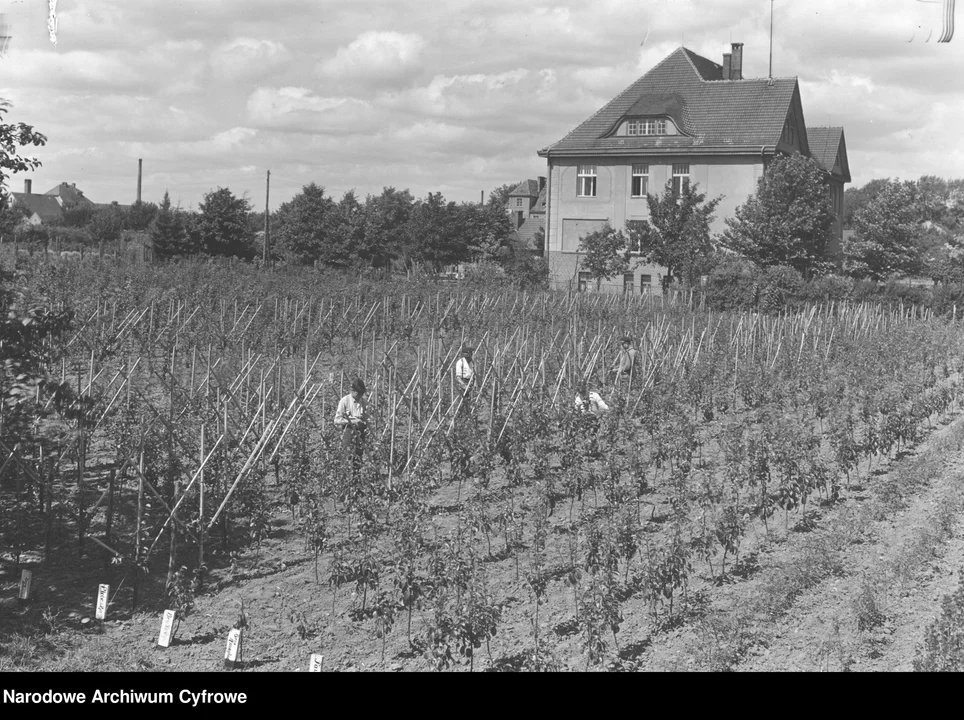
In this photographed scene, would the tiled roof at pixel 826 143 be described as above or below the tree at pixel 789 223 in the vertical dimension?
above

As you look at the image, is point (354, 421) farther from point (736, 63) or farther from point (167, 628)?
point (736, 63)

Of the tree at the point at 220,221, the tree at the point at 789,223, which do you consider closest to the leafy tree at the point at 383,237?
the tree at the point at 220,221

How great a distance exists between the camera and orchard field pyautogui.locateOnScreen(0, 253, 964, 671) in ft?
21.7

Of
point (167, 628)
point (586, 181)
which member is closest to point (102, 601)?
point (167, 628)

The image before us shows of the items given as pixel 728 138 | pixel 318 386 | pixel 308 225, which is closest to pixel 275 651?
pixel 318 386

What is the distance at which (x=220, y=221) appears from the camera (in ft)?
134

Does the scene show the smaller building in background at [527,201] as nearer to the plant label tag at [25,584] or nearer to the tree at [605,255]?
the tree at [605,255]

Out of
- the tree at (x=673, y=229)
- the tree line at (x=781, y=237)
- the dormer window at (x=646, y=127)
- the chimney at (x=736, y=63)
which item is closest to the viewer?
the tree line at (x=781, y=237)

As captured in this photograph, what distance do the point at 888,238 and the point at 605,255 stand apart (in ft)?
31.6

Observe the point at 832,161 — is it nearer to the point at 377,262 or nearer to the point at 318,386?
the point at 377,262

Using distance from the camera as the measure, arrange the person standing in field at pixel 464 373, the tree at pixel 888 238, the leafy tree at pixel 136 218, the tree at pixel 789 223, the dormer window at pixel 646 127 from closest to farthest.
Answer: the person standing in field at pixel 464 373 < the tree at pixel 789 223 < the tree at pixel 888 238 < the dormer window at pixel 646 127 < the leafy tree at pixel 136 218

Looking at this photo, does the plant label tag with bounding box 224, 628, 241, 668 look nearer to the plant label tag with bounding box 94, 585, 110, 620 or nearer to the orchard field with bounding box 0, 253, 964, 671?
the orchard field with bounding box 0, 253, 964, 671

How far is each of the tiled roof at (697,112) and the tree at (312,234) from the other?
376 inches

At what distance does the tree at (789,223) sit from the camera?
33.7m
